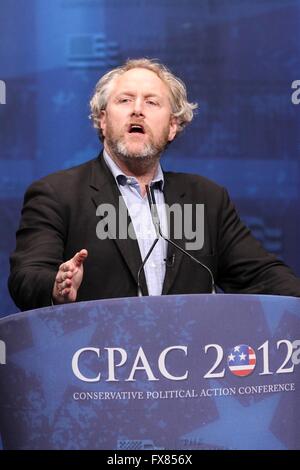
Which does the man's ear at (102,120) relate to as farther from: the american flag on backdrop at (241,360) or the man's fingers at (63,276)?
the american flag on backdrop at (241,360)

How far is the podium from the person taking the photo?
2.43 metres

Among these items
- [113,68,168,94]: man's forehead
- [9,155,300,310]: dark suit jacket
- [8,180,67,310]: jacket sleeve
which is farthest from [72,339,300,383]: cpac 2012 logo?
[113,68,168,94]: man's forehead

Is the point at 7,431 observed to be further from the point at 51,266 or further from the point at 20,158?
the point at 20,158

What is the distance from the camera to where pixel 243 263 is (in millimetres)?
3361

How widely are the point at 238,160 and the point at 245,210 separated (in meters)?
0.17

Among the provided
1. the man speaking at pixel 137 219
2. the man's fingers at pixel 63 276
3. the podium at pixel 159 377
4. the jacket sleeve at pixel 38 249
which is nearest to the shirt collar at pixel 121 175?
the man speaking at pixel 137 219

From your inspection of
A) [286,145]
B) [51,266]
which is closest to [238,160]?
[286,145]

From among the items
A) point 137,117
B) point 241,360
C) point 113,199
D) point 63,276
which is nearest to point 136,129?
point 137,117

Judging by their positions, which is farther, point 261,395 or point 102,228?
point 102,228

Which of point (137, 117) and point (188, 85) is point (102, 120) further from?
point (188, 85)

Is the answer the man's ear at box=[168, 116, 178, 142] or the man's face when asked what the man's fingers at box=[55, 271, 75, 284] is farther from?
the man's ear at box=[168, 116, 178, 142]

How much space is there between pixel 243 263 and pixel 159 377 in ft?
3.23

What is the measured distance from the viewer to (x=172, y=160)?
3801 mm

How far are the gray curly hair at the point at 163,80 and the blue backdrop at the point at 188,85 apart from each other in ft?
0.48
